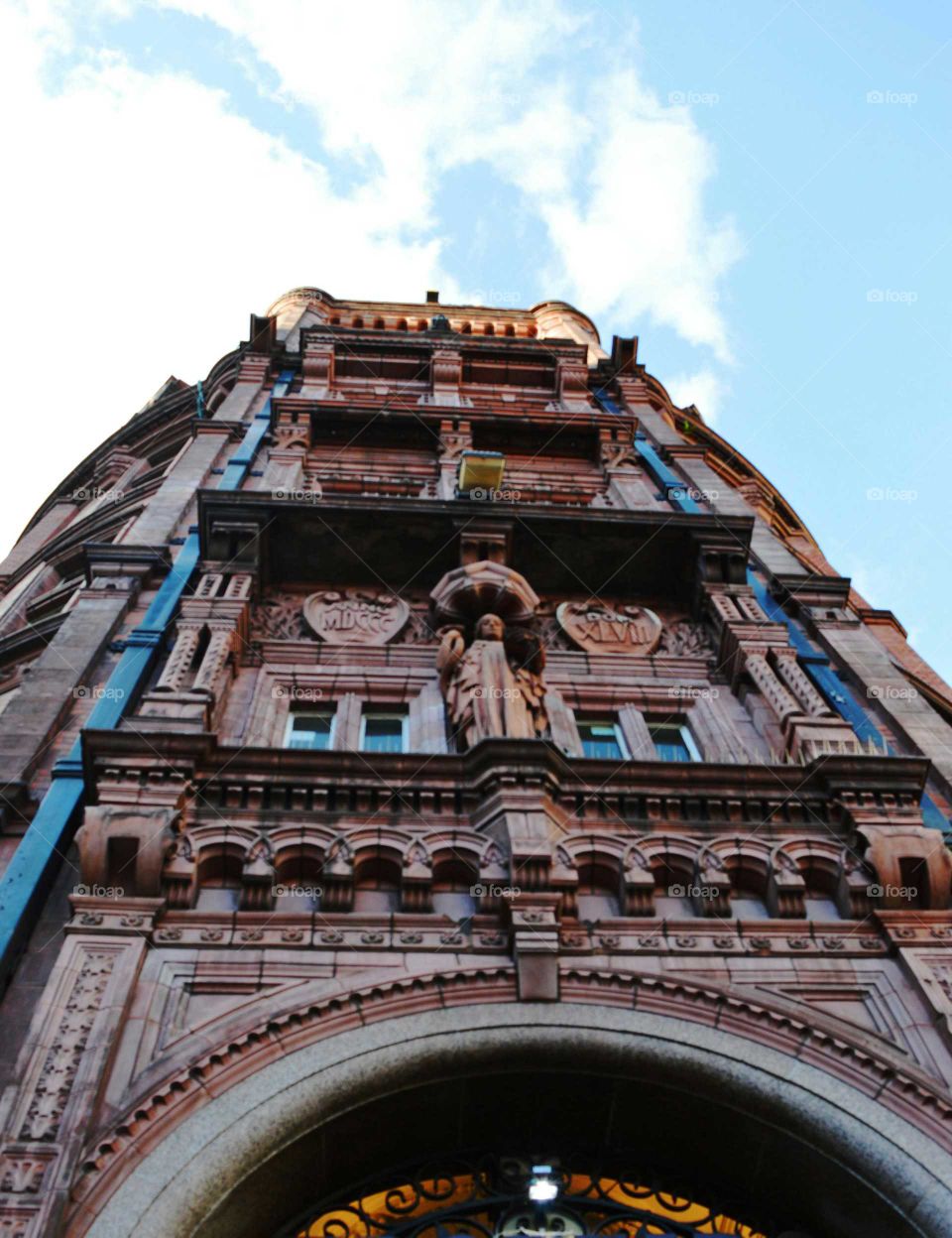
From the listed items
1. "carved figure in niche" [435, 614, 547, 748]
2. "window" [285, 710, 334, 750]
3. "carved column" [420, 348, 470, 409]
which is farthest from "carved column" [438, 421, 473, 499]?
"window" [285, 710, 334, 750]

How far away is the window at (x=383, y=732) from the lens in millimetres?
14867

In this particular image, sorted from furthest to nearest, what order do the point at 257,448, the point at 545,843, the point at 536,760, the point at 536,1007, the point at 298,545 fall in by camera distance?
the point at 257,448, the point at 298,545, the point at 536,760, the point at 545,843, the point at 536,1007

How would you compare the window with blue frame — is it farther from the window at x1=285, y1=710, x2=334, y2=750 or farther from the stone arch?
the stone arch

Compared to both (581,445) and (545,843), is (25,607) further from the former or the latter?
(545,843)

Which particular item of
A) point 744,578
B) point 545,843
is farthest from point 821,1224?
point 744,578

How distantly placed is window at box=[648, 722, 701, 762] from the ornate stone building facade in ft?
0.22

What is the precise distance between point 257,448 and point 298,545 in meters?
6.22

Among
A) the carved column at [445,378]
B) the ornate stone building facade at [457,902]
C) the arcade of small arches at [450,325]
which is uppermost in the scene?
the arcade of small arches at [450,325]

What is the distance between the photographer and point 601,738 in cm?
1555

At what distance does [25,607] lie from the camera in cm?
2392

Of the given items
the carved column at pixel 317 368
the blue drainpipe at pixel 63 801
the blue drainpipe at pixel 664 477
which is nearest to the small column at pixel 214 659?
the blue drainpipe at pixel 63 801

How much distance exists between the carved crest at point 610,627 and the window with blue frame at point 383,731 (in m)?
3.18

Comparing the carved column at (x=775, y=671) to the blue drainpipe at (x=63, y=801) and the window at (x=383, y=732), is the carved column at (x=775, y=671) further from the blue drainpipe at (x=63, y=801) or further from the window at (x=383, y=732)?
the blue drainpipe at (x=63, y=801)

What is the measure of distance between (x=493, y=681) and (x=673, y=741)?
283 centimetres
